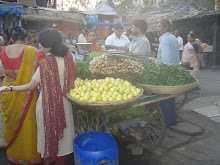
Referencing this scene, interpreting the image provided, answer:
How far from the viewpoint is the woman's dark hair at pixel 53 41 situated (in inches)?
93.4

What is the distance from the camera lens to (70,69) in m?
2.56

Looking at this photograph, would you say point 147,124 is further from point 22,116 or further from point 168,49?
point 22,116

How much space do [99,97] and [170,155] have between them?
1.77m

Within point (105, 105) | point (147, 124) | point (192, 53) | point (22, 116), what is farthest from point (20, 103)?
point (192, 53)

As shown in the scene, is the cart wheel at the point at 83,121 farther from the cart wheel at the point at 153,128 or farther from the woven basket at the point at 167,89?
the woven basket at the point at 167,89

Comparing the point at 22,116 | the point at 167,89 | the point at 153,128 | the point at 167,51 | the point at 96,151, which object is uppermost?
the point at 167,51

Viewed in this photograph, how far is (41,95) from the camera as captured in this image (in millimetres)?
2564

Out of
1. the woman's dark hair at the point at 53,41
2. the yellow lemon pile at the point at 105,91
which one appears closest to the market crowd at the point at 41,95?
the woman's dark hair at the point at 53,41

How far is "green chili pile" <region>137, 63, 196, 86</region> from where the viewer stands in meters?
2.90

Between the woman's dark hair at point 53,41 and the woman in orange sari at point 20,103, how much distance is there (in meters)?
0.71

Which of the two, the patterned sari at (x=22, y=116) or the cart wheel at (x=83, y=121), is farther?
the cart wheel at (x=83, y=121)

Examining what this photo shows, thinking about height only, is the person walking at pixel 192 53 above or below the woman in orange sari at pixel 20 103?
above

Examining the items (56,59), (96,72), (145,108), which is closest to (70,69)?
(56,59)

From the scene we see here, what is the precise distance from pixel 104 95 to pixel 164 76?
1042 millimetres
